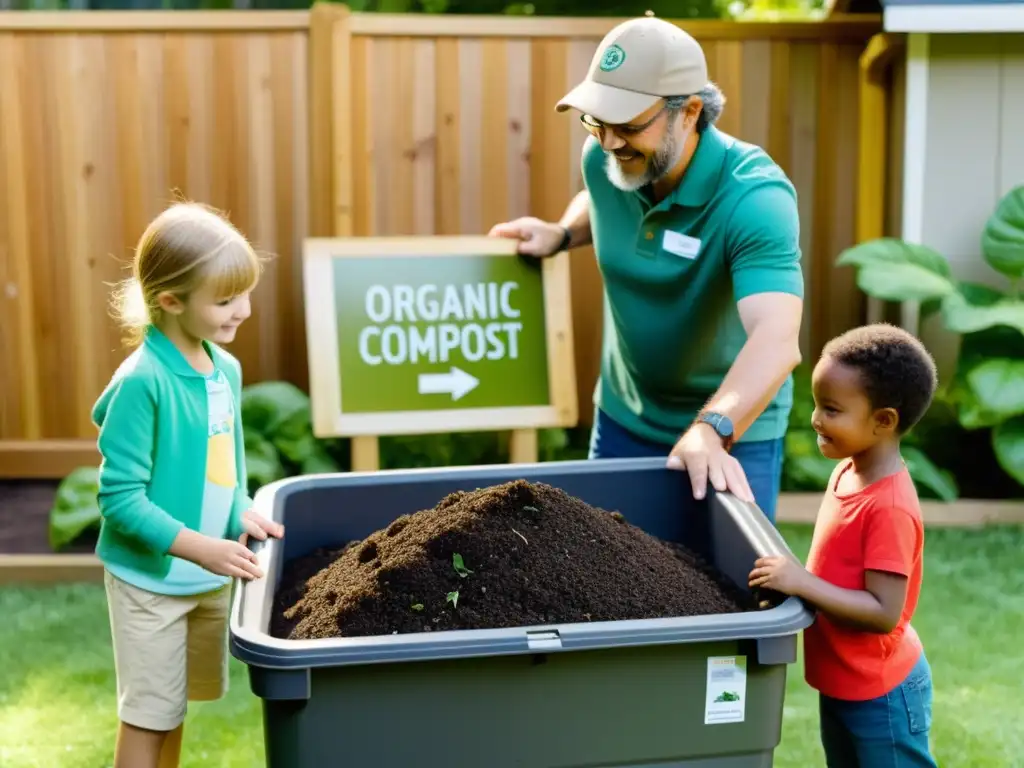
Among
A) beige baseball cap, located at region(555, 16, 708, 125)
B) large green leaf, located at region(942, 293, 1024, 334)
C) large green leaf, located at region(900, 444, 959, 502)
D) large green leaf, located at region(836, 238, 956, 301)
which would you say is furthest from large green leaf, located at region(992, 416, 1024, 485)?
beige baseball cap, located at region(555, 16, 708, 125)

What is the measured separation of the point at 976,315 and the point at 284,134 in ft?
9.26

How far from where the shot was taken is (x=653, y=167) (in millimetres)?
2357

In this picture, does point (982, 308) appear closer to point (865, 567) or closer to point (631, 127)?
point (631, 127)

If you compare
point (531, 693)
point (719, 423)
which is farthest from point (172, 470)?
point (719, 423)

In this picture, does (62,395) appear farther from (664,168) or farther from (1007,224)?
(1007,224)

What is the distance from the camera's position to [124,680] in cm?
203

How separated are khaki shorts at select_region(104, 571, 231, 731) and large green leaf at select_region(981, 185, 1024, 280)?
3652 millimetres

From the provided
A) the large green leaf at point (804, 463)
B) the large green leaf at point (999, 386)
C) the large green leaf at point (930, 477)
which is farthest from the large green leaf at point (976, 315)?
the large green leaf at point (804, 463)

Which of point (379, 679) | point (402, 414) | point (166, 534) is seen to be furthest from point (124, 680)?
point (402, 414)

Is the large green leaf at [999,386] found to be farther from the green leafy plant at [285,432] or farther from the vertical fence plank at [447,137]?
the green leafy plant at [285,432]

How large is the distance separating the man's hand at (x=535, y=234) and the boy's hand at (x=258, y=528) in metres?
1.42

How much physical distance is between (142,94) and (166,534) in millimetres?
3485

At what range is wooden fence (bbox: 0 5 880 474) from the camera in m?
4.84

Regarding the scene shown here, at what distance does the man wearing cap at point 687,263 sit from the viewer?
2.18 m
